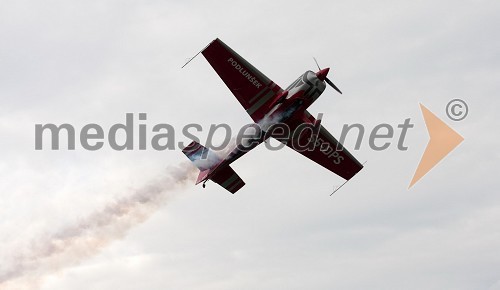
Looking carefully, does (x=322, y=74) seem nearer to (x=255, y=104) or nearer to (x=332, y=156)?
(x=255, y=104)

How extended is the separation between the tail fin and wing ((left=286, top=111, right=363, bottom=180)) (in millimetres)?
4941

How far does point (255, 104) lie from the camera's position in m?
55.3

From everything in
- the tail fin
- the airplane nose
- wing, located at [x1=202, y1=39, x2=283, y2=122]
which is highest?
wing, located at [x1=202, y1=39, x2=283, y2=122]

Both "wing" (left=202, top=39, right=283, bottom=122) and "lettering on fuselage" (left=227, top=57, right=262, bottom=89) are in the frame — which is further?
"lettering on fuselage" (left=227, top=57, right=262, bottom=89)

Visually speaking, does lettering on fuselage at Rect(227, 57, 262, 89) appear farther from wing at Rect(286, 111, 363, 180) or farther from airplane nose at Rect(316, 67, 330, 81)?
wing at Rect(286, 111, 363, 180)

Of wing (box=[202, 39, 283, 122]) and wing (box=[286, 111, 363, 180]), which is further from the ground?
wing (box=[202, 39, 283, 122])

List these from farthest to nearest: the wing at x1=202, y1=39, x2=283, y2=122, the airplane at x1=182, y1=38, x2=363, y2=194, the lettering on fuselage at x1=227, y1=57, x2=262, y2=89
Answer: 1. the lettering on fuselage at x1=227, y1=57, x2=262, y2=89
2. the wing at x1=202, y1=39, x2=283, y2=122
3. the airplane at x1=182, y1=38, x2=363, y2=194

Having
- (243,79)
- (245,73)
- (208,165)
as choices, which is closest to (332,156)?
(208,165)

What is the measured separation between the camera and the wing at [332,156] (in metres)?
59.5

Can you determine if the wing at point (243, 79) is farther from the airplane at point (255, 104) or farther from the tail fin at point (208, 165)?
the tail fin at point (208, 165)

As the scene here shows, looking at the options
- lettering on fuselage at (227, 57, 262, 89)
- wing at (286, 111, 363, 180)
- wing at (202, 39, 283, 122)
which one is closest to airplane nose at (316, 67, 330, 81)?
wing at (202, 39, 283, 122)

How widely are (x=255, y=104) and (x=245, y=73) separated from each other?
7.19ft

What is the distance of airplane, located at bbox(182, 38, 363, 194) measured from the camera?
53.3 metres

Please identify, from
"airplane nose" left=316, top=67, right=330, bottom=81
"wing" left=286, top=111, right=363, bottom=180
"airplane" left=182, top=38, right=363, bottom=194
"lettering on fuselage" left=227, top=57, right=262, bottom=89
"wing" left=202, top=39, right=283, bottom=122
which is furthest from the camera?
"wing" left=286, top=111, right=363, bottom=180
